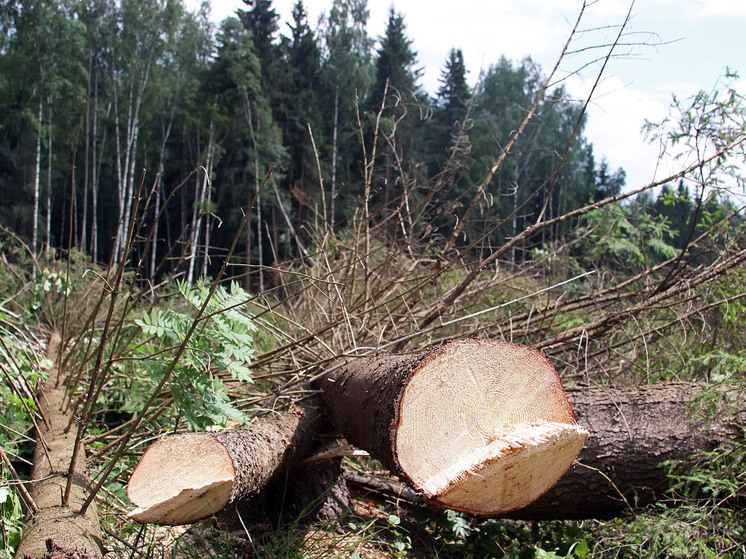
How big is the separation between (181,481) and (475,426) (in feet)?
2.97

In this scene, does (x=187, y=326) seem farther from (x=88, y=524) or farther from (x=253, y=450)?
(x=88, y=524)

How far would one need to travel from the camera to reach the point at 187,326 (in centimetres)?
191

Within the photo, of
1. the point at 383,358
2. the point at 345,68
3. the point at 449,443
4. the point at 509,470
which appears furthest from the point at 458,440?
the point at 345,68

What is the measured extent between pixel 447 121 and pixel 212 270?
12.5 metres

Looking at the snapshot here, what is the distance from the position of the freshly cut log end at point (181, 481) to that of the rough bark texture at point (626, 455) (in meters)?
1.23

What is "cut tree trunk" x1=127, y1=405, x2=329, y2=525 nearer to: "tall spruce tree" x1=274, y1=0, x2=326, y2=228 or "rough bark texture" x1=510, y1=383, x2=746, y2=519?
"rough bark texture" x1=510, y1=383, x2=746, y2=519

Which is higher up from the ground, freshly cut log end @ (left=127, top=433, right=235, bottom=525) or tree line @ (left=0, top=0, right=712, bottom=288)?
tree line @ (left=0, top=0, right=712, bottom=288)

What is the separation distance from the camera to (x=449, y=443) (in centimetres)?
171

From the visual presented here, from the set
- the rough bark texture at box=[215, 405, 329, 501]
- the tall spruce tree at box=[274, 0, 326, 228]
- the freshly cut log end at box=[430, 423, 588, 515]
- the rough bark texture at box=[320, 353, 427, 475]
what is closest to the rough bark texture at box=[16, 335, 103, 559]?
the rough bark texture at box=[215, 405, 329, 501]

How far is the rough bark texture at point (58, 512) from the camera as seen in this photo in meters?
1.48

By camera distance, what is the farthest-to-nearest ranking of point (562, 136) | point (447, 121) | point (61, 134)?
1. point (562, 136)
2. point (447, 121)
3. point (61, 134)

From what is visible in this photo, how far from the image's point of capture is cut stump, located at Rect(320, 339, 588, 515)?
1674mm

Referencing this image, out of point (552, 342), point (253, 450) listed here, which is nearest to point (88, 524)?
point (253, 450)

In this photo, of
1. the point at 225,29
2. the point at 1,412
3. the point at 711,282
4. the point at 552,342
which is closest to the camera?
the point at 1,412
